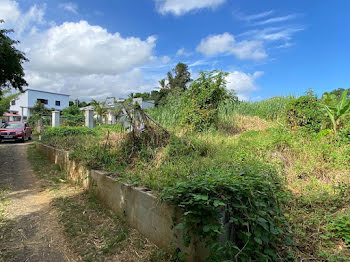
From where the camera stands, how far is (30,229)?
2979 millimetres

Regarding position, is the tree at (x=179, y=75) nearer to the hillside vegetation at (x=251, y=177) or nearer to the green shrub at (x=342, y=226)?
the hillside vegetation at (x=251, y=177)

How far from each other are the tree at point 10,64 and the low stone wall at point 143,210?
7.74 meters

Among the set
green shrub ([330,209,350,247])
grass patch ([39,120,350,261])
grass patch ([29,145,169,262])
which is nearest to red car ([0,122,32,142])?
grass patch ([39,120,350,261])

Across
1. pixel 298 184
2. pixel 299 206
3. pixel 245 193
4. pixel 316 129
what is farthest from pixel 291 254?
pixel 316 129

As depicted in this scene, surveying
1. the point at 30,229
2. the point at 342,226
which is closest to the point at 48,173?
the point at 30,229

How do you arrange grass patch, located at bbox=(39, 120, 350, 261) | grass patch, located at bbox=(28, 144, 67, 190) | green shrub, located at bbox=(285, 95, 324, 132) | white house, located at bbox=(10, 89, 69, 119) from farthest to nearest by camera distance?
white house, located at bbox=(10, 89, 69, 119) → green shrub, located at bbox=(285, 95, 324, 132) → grass patch, located at bbox=(28, 144, 67, 190) → grass patch, located at bbox=(39, 120, 350, 261)

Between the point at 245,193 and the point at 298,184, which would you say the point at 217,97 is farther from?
the point at 245,193

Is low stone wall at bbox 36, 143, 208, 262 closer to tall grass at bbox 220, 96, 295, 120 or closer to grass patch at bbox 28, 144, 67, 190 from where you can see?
grass patch at bbox 28, 144, 67, 190

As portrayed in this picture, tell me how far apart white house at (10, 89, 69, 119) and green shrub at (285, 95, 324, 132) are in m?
41.5

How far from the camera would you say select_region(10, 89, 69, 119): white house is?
38.0 metres

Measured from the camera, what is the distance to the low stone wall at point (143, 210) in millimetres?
2154

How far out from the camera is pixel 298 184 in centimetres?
302

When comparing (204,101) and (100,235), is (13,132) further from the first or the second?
(100,235)

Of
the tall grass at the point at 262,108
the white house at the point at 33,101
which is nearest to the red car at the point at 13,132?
the tall grass at the point at 262,108
